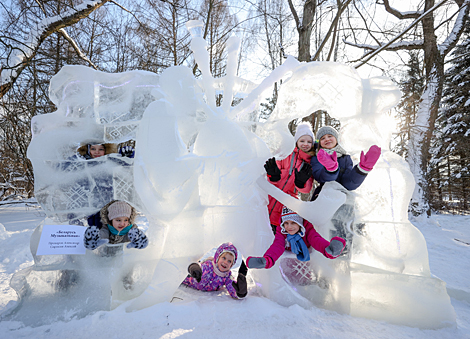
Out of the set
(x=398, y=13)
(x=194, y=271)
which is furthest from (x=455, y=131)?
(x=194, y=271)

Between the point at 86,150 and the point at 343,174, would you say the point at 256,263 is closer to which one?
the point at 343,174

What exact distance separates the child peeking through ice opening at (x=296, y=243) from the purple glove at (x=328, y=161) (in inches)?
18.8

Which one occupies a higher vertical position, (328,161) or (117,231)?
(328,161)

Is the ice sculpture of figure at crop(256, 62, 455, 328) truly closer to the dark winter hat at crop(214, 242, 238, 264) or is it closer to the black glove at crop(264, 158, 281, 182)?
the black glove at crop(264, 158, 281, 182)

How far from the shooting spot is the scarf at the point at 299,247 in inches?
79.8

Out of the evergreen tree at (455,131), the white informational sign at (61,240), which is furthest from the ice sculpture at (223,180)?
the evergreen tree at (455,131)

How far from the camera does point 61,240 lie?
1.94m

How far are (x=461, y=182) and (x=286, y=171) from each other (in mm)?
12663

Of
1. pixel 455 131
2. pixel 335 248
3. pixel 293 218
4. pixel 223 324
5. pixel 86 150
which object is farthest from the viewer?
pixel 455 131

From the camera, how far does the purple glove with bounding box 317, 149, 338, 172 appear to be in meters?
2.14

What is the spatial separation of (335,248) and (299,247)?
0.29m

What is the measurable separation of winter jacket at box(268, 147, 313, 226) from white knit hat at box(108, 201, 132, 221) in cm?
127

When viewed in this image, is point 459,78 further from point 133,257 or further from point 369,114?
point 133,257

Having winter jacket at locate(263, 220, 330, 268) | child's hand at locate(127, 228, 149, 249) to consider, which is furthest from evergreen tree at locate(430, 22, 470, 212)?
child's hand at locate(127, 228, 149, 249)
